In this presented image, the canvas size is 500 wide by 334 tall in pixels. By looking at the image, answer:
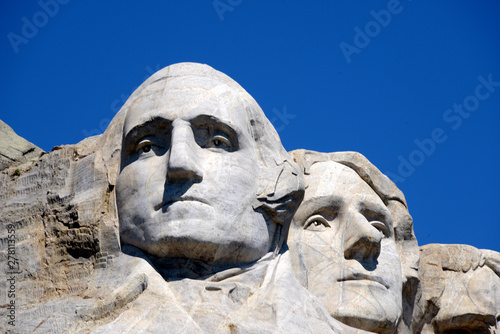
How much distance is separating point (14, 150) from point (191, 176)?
117 inches

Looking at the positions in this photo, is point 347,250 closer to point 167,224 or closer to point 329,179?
point 329,179

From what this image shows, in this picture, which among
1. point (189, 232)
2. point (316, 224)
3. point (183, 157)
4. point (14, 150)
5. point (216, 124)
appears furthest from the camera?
point (14, 150)

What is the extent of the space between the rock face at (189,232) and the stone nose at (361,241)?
14 millimetres

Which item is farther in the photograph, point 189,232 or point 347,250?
point 347,250

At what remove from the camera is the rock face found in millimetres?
10867

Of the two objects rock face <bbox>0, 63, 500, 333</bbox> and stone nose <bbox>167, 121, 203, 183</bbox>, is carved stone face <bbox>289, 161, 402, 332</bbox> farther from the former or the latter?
stone nose <bbox>167, 121, 203, 183</bbox>

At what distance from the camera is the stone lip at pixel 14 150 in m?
13.2

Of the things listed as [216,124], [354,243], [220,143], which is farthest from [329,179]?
[216,124]

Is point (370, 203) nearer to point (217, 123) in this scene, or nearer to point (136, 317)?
point (217, 123)

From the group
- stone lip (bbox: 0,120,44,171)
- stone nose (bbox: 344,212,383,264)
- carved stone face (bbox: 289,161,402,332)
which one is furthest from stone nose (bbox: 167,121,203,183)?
stone lip (bbox: 0,120,44,171)

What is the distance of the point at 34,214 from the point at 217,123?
6.61 ft

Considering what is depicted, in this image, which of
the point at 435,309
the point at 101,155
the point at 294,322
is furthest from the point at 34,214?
the point at 435,309

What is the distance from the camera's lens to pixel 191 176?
11227 millimetres

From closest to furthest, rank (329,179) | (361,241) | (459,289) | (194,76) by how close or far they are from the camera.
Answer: (194,76) → (361,241) → (329,179) → (459,289)
